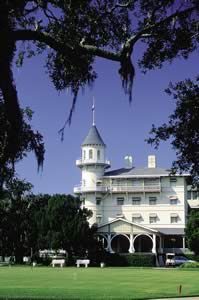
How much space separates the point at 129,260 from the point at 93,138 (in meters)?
29.0

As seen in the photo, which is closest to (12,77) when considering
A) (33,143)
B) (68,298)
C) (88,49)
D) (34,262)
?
(88,49)

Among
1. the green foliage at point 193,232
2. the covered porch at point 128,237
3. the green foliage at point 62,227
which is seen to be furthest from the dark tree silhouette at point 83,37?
the covered porch at point 128,237

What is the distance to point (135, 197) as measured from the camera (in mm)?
95875

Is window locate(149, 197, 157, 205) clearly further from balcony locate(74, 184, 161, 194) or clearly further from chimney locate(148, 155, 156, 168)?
chimney locate(148, 155, 156, 168)

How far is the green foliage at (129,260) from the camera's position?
7406 cm

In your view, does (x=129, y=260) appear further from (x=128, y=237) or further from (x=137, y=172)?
(x=137, y=172)

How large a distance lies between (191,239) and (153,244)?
8.21 meters

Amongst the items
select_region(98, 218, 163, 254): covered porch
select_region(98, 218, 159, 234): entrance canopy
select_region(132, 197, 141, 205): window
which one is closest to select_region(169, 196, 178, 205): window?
select_region(132, 197, 141, 205): window

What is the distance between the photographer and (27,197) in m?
79.9

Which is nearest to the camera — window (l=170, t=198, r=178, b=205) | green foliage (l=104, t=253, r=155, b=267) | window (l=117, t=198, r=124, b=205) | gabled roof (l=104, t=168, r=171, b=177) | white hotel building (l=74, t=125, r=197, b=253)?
green foliage (l=104, t=253, r=155, b=267)

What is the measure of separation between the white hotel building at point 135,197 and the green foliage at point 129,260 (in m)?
13.3

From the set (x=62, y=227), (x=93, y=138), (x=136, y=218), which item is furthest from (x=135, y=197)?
(x=62, y=227)

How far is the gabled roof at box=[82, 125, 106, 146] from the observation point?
319 ft

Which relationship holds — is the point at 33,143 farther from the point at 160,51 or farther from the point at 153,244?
the point at 153,244
